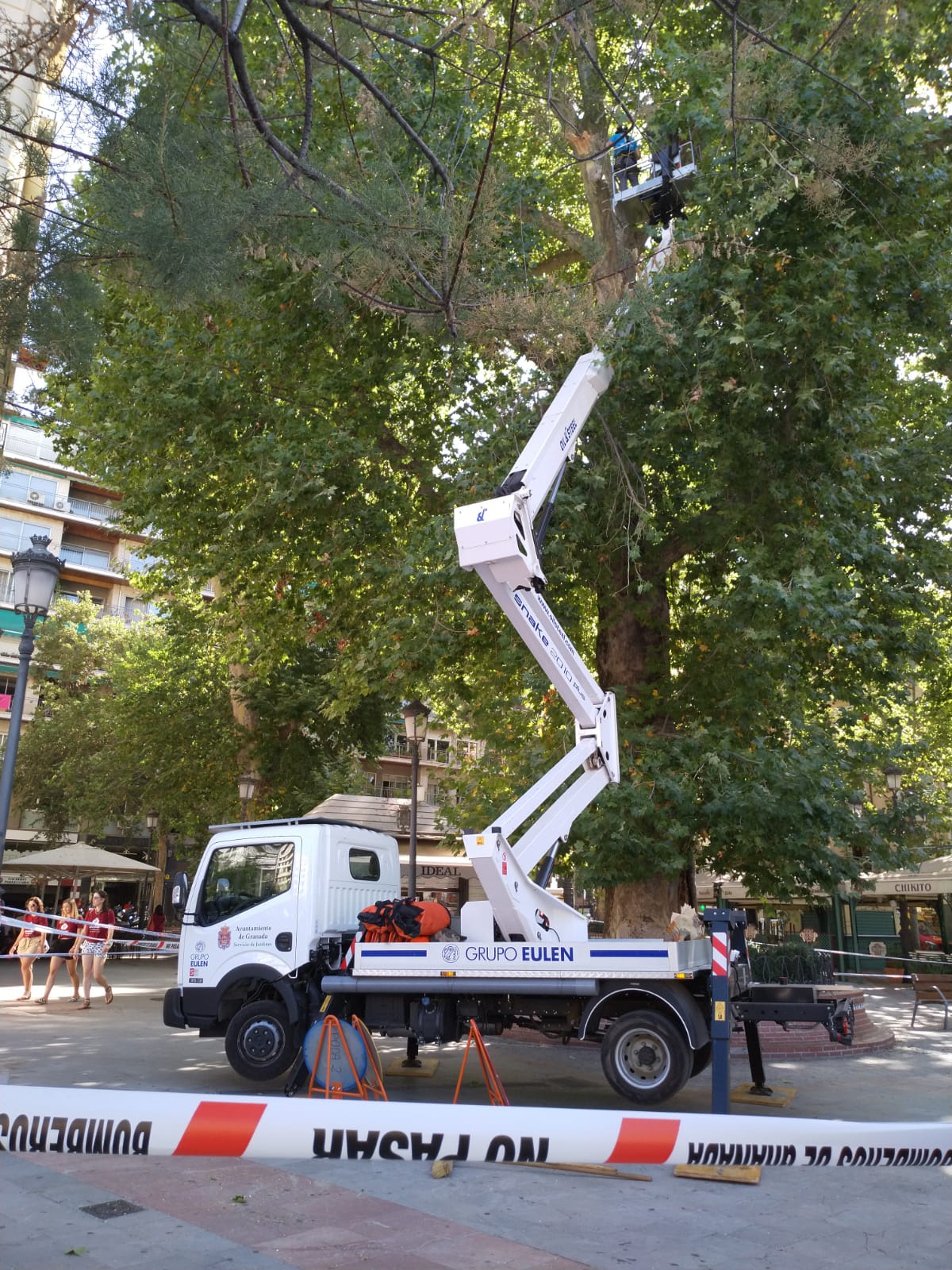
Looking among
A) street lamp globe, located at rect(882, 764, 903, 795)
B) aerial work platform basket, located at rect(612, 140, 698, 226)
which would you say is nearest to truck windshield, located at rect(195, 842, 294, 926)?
aerial work platform basket, located at rect(612, 140, 698, 226)

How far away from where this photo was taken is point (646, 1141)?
3.57 meters

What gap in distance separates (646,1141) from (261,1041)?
694cm

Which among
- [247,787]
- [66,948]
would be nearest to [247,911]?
[66,948]

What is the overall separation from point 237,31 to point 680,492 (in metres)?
8.53

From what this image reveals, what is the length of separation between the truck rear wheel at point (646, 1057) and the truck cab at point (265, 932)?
277cm

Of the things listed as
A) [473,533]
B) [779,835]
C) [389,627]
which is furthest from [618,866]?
[473,533]

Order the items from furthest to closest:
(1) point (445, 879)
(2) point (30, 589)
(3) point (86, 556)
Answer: (3) point (86, 556), (1) point (445, 879), (2) point (30, 589)

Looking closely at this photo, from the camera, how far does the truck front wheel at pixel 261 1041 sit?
9.57 meters

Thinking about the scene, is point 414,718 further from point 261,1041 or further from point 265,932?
point 261,1041

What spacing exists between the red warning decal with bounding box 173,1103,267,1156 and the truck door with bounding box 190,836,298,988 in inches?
257

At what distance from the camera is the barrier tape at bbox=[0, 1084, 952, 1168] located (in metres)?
3.47

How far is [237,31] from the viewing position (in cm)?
508

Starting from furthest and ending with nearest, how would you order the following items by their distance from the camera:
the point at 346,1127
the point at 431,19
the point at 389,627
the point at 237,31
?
the point at 389,627
the point at 431,19
the point at 237,31
the point at 346,1127

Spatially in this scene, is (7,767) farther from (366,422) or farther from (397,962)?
(366,422)
